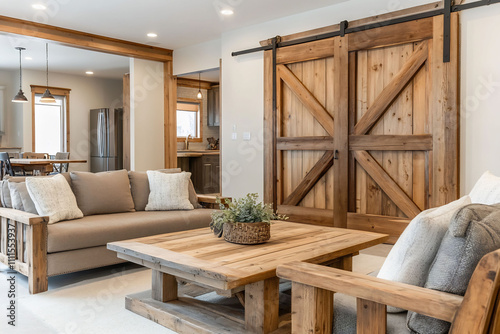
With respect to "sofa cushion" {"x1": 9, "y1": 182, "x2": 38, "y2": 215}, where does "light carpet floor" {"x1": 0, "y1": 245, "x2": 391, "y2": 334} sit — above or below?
below

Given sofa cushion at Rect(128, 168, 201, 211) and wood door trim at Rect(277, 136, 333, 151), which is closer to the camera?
sofa cushion at Rect(128, 168, 201, 211)

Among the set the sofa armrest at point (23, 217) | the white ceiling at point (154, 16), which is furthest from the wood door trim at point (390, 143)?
the sofa armrest at point (23, 217)

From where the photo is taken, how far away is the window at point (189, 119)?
385 inches

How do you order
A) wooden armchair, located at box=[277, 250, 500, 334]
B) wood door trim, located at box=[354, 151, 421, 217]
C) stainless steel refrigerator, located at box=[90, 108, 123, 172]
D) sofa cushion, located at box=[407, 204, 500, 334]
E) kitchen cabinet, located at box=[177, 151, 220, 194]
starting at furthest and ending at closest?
stainless steel refrigerator, located at box=[90, 108, 123, 172] < kitchen cabinet, located at box=[177, 151, 220, 194] < wood door trim, located at box=[354, 151, 421, 217] < sofa cushion, located at box=[407, 204, 500, 334] < wooden armchair, located at box=[277, 250, 500, 334]

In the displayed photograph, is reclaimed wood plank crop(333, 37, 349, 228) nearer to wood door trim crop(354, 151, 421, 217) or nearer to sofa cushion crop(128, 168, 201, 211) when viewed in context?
wood door trim crop(354, 151, 421, 217)

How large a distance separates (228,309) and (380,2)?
12.1 feet

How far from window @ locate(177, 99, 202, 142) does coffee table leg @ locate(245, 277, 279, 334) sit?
778 centimetres

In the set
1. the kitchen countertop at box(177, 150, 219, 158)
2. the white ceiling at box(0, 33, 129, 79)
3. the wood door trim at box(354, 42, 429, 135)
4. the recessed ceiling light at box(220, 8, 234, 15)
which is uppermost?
the white ceiling at box(0, 33, 129, 79)

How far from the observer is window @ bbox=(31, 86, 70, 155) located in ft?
30.4

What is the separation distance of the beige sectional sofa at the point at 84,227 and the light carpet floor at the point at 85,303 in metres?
0.13

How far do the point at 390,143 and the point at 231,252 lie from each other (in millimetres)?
2778

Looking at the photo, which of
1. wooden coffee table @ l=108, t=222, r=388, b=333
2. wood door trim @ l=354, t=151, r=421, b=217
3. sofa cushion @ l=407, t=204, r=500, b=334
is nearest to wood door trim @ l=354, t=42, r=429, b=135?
wood door trim @ l=354, t=151, r=421, b=217

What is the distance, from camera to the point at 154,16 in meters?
5.45

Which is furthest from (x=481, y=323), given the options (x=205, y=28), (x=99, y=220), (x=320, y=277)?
(x=205, y=28)
